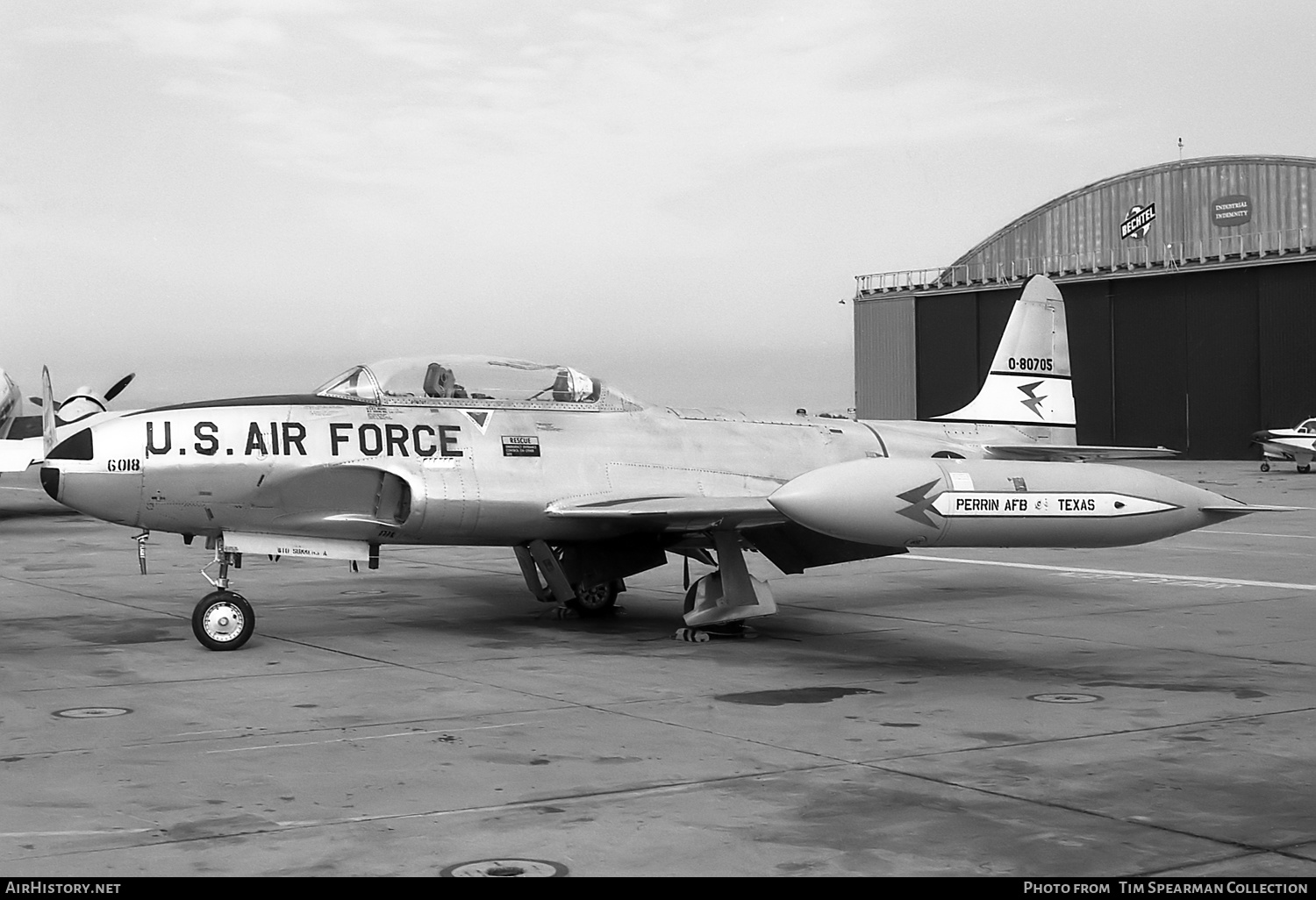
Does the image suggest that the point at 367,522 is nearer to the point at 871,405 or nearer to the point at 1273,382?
the point at 1273,382

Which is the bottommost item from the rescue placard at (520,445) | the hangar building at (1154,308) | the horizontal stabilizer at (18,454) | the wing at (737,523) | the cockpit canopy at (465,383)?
the wing at (737,523)

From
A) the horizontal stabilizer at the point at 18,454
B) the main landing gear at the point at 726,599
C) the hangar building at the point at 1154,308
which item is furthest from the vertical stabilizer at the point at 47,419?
the hangar building at the point at 1154,308

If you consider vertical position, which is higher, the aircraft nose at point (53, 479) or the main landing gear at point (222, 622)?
the aircraft nose at point (53, 479)

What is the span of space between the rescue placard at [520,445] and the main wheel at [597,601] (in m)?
1.73

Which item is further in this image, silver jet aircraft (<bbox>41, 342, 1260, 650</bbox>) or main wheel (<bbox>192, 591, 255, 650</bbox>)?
main wheel (<bbox>192, 591, 255, 650</bbox>)

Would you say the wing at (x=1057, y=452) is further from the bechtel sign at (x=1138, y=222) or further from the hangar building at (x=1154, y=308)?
the bechtel sign at (x=1138, y=222)

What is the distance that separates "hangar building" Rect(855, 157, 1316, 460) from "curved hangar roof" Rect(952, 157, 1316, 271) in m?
0.05

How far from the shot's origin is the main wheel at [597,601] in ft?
41.7

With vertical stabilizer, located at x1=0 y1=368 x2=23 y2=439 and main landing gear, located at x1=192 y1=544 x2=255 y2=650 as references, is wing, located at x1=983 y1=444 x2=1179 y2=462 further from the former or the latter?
vertical stabilizer, located at x1=0 y1=368 x2=23 y2=439

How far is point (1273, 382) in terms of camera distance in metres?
48.7

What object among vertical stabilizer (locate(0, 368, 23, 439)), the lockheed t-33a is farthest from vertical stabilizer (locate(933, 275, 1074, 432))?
vertical stabilizer (locate(0, 368, 23, 439))

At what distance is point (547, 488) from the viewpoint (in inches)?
451

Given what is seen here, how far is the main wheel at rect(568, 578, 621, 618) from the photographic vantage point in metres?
12.7

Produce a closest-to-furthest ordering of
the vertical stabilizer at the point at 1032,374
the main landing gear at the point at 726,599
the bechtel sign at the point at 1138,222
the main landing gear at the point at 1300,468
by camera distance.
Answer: the main landing gear at the point at 726,599, the vertical stabilizer at the point at 1032,374, the main landing gear at the point at 1300,468, the bechtel sign at the point at 1138,222
